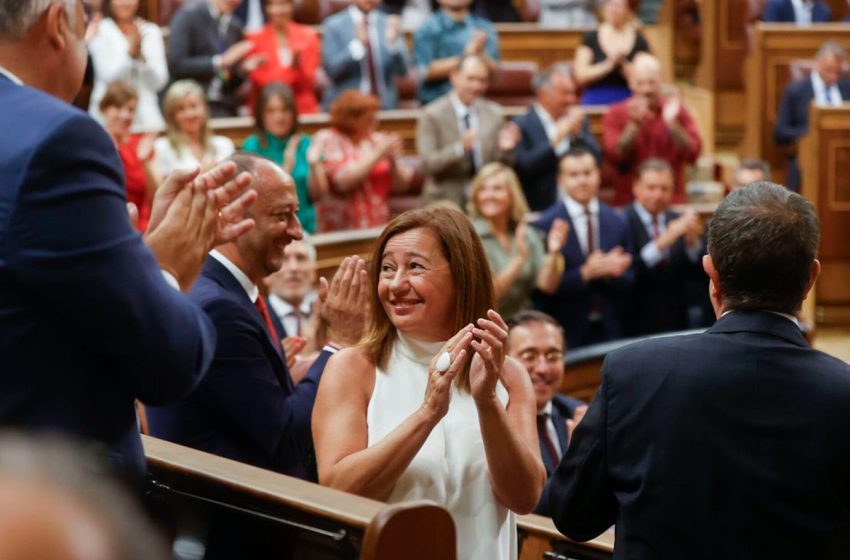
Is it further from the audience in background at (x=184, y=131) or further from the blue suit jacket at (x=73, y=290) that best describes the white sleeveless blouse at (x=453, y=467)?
the audience in background at (x=184, y=131)

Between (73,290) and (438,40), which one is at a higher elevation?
(73,290)

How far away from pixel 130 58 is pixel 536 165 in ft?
6.91

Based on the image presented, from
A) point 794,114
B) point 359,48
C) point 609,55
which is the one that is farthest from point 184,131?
point 794,114

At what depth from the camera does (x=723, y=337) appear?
1.65m

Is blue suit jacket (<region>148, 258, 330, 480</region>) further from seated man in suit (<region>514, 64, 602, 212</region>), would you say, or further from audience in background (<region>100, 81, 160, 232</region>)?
seated man in suit (<region>514, 64, 602, 212</region>)

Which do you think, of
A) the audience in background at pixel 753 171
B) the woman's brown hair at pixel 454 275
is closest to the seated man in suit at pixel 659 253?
the audience in background at pixel 753 171

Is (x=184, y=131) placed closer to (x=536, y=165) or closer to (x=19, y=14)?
(x=536, y=165)

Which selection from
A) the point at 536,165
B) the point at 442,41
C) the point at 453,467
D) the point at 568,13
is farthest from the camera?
the point at 568,13

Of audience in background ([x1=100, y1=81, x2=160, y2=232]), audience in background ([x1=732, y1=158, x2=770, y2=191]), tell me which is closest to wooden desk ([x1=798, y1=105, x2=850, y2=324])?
audience in background ([x1=732, y1=158, x2=770, y2=191])

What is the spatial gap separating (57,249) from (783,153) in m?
7.77

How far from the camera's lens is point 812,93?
26.0 ft

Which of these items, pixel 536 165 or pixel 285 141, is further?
pixel 536 165

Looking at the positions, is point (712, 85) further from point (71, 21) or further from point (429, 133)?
point (71, 21)

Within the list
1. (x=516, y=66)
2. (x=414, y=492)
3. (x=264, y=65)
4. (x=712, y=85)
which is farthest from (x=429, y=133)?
(x=414, y=492)
